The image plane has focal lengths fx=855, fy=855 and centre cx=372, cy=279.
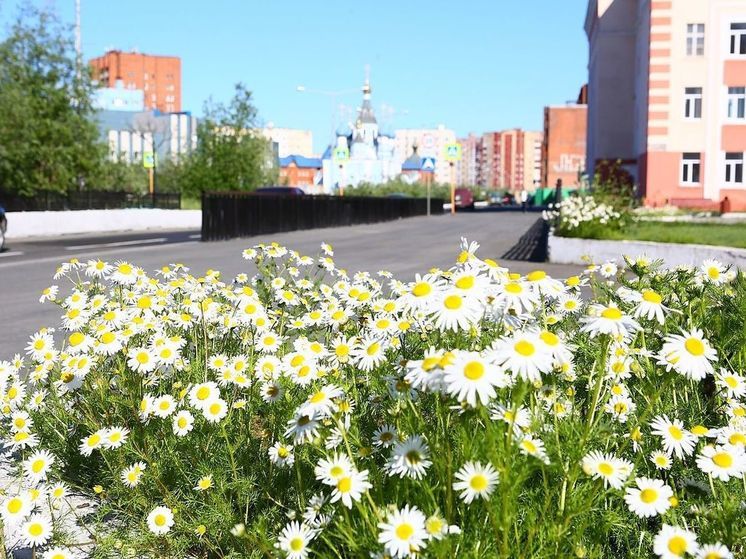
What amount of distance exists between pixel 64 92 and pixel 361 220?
46.4ft

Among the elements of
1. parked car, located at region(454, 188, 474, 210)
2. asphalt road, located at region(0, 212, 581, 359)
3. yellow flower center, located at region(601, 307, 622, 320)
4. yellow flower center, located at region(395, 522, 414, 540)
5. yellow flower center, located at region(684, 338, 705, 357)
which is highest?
parked car, located at region(454, 188, 474, 210)

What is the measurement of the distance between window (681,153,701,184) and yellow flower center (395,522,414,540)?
48405 millimetres

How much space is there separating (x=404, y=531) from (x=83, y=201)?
34.5m

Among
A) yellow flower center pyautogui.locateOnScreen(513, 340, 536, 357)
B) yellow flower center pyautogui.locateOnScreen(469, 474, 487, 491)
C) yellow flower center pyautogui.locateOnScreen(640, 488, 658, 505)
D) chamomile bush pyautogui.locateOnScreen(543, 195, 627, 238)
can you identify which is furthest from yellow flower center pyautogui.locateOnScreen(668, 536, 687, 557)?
chamomile bush pyautogui.locateOnScreen(543, 195, 627, 238)

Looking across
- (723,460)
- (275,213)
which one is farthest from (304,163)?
(723,460)

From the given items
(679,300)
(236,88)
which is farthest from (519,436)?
(236,88)

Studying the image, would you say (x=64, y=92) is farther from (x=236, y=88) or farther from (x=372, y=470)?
(x=372, y=470)

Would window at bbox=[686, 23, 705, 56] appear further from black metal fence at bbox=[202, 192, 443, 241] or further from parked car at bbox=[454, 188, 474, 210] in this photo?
parked car at bbox=[454, 188, 474, 210]

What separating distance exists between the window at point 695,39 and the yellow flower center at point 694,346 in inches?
1917

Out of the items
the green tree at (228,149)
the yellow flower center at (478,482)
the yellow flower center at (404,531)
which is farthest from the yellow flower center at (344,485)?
the green tree at (228,149)

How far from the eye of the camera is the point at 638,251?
15.4 meters

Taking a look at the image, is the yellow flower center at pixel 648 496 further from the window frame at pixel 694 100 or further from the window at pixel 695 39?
the window at pixel 695 39

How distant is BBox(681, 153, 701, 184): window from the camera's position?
47000mm

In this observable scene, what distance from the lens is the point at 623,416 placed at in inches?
119
